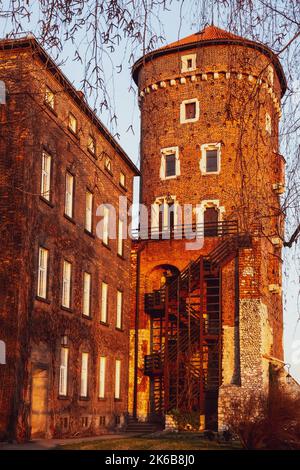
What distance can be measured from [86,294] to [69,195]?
379 centimetres

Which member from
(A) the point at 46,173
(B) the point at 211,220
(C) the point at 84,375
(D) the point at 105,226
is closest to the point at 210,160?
(B) the point at 211,220

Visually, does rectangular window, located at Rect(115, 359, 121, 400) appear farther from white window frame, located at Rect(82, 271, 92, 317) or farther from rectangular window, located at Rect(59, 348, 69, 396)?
rectangular window, located at Rect(59, 348, 69, 396)

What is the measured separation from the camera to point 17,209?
65.4ft

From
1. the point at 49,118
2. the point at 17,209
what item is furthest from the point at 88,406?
the point at 49,118

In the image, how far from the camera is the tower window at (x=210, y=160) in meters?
35.2

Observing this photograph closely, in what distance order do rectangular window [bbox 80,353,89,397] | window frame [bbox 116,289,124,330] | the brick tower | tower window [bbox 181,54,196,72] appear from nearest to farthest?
rectangular window [bbox 80,353,89,397] → the brick tower → window frame [bbox 116,289,124,330] → tower window [bbox 181,54,196,72]

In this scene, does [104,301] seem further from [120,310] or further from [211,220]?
[211,220]

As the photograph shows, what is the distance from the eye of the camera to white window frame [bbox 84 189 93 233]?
25.9m

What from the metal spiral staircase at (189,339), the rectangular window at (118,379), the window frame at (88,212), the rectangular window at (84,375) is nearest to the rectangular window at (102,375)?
the rectangular window at (84,375)

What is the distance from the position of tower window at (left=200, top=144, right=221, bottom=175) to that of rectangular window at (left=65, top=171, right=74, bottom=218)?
1228 centimetres

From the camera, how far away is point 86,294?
25.5 metres

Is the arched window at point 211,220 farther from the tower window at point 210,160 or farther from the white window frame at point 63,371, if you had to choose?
the white window frame at point 63,371

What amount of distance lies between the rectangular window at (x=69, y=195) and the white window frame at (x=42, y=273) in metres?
2.61

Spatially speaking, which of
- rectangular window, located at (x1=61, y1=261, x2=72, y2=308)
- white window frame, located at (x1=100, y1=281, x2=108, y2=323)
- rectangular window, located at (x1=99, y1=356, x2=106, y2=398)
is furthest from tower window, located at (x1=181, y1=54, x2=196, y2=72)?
rectangular window, located at (x1=99, y1=356, x2=106, y2=398)
